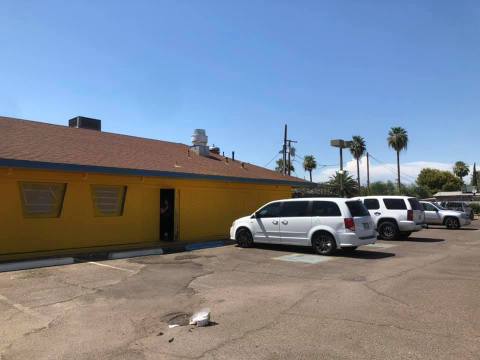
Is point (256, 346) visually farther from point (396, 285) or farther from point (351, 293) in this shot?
point (396, 285)

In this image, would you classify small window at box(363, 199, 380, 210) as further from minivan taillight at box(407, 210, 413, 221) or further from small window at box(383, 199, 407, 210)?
minivan taillight at box(407, 210, 413, 221)

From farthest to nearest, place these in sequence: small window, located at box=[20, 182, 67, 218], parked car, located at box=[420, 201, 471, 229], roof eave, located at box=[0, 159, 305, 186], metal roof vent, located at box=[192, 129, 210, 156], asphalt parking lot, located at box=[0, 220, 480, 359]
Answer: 1. parked car, located at box=[420, 201, 471, 229]
2. metal roof vent, located at box=[192, 129, 210, 156]
3. small window, located at box=[20, 182, 67, 218]
4. roof eave, located at box=[0, 159, 305, 186]
5. asphalt parking lot, located at box=[0, 220, 480, 359]

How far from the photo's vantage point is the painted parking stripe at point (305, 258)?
481 inches

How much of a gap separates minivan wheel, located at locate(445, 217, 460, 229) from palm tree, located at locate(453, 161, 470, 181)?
7988 centimetres

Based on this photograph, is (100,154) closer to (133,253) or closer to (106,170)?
(106,170)

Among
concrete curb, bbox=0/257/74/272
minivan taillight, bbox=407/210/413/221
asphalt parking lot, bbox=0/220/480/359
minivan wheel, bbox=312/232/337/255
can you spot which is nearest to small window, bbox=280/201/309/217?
minivan wheel, bbox=312/232/337/255

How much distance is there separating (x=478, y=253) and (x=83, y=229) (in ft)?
41.6

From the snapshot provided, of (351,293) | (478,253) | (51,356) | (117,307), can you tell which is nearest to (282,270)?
(351,293)

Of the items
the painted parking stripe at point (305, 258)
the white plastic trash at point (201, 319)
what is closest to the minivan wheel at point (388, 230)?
the painted parking stripe at point (305, 258)

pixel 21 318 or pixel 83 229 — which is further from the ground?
pixel 83 229

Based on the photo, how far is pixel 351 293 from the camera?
819 centimetres

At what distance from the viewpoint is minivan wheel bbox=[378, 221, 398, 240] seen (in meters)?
19.3

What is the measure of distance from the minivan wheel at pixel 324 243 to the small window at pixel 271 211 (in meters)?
1.75

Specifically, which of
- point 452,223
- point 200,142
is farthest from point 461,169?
point 200,142
